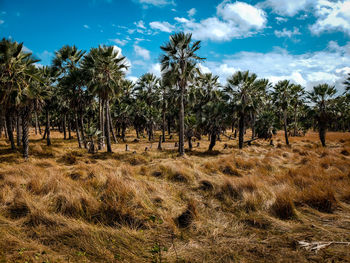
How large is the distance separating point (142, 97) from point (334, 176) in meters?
38.4

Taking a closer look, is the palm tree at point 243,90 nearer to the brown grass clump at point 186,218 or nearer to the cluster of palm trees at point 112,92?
the cluster of palm trees at point 112,92

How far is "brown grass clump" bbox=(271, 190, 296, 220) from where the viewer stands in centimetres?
488

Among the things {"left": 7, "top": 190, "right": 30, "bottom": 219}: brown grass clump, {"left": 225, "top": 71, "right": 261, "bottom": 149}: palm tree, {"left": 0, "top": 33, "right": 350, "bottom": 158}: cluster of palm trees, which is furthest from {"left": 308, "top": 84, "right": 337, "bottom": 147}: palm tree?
{"left": 7, "top": 190, "right": 30, "bottom": 219}: brown grass clump

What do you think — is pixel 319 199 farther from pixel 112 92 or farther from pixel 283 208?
pixel 112 92

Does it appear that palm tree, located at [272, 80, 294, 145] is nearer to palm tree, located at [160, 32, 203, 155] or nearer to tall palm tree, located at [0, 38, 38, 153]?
palm tree, located at [160, 32, 203, 155]

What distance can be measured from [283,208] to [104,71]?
20474 millimetres

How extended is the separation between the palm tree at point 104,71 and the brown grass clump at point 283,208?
→ 1842 cm

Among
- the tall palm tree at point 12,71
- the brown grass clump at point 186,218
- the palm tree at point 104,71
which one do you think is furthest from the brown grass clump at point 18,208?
the palm tree at point 104,71

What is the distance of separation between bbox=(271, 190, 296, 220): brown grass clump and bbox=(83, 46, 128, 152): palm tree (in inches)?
725

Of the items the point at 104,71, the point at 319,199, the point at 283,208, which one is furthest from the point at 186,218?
the point at 104,71

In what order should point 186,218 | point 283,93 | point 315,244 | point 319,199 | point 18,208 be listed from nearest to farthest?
point 315,244 < point 186,218 < point 18,208 < point 319,199 < point 283,93

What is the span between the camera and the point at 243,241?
3.87m

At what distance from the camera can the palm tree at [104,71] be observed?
63.1 feet

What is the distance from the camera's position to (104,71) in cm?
1958
